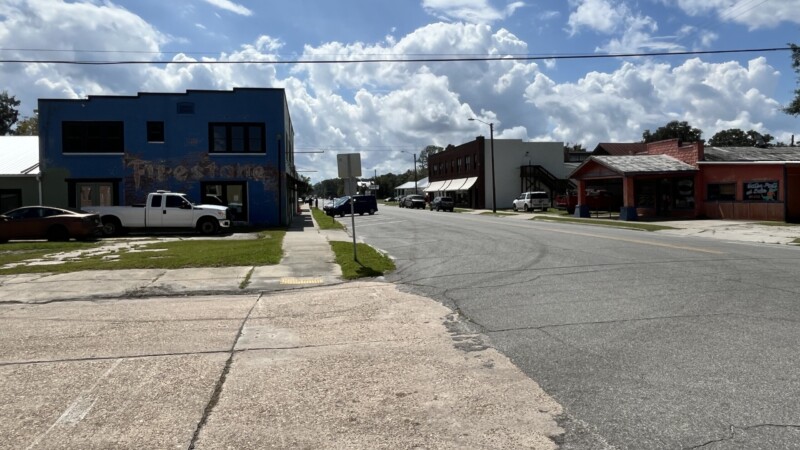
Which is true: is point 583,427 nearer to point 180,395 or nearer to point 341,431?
point 341,431

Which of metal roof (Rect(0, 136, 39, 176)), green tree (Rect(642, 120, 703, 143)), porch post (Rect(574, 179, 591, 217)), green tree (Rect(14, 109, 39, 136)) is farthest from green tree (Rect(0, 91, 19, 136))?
green tree (Rect(642, 120, 703, 143))

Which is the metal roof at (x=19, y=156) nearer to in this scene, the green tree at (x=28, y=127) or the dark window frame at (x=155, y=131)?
the dark window frame at (x=155, y=131)

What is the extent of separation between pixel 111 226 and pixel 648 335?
23.2 metres

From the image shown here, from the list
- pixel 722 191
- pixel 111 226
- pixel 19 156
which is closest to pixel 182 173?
pixel 111 226

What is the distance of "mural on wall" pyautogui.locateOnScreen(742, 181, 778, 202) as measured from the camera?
29016 mm

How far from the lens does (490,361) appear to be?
5918 millimetres

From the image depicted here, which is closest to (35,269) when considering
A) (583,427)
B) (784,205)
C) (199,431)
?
(199,431)

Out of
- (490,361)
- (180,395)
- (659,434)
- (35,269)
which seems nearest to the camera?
(659,434)

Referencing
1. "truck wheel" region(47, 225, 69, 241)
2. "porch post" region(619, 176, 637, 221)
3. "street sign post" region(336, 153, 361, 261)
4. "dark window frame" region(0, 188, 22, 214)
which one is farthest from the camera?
"porch post" region(619, 176, 637, 221)

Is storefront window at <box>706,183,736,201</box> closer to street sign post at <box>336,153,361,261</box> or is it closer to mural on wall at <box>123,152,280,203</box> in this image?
mural on wall at <box>123,152,280,203</box>

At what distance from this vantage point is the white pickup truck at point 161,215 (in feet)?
79.5

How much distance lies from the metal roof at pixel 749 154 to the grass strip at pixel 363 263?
88.6 ft

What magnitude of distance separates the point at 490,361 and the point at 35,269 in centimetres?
1216

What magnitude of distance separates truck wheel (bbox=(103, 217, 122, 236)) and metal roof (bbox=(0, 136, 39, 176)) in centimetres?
703
